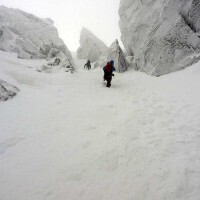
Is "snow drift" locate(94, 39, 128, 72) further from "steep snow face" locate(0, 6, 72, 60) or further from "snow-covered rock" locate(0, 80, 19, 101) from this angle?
"snow-covered rock" locate(0, 80, 19, 101)

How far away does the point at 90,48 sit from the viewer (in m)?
35.0

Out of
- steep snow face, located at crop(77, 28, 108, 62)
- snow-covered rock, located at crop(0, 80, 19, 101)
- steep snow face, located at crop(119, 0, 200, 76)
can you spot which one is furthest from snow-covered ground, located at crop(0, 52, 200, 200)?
steep snow face, located at crop(77, 28, 108, 62)

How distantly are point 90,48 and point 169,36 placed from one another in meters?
20.2

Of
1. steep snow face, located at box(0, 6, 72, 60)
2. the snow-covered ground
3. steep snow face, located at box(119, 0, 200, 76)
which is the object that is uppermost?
steep snow face, located at box(0, 6, 72, 60)

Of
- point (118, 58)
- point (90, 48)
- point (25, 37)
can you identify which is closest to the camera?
point (118, 58)

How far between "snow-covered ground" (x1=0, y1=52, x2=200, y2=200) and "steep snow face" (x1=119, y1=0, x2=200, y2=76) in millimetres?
5311

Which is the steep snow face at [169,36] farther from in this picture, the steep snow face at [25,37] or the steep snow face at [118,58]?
the steep snow face at [25,37]

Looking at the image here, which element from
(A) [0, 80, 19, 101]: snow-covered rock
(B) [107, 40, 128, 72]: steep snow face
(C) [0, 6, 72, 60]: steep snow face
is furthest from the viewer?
(C) [0, 6, 72, 60]: steep snow face

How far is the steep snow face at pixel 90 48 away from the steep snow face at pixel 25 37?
481 centimetres

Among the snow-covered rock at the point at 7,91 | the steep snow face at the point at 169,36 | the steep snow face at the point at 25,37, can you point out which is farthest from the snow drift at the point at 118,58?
the snow-covered rock at the point at 7,91

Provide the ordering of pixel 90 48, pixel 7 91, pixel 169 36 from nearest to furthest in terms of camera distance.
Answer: pixel 7 91, pixel 169 36, pixel 90 48

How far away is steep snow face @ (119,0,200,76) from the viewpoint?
16016 millimetres

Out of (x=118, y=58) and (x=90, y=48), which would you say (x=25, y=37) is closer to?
(x=90, y=48)

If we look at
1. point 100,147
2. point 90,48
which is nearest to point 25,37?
point 90,48
